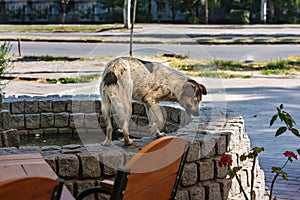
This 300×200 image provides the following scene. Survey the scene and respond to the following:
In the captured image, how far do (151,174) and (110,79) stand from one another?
180 centimetres

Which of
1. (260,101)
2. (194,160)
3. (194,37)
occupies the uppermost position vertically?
(194,160)

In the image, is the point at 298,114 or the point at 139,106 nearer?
the point at 139,106

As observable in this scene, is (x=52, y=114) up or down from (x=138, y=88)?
down

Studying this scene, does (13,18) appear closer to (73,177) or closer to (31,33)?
(31,33)

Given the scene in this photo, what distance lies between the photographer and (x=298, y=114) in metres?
11.0

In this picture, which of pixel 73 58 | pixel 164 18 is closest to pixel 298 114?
pixel 73 58

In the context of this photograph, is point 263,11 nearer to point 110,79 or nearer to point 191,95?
point 191,95

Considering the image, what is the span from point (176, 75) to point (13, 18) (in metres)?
45.4

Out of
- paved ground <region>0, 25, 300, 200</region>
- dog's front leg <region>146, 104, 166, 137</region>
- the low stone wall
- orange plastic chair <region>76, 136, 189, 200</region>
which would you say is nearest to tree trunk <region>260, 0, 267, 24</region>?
paved ground <region>0, 25, 300, 200</region>

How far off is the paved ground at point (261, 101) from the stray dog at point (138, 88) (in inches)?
63.4

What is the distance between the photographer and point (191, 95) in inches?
221

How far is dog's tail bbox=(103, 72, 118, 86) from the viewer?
5.33 metres

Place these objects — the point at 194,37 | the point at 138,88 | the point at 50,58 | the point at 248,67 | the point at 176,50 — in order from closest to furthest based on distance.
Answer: the point at 138,88, the point at 248,67, the point at 176,50, the point at 50,58, the point at 194,37

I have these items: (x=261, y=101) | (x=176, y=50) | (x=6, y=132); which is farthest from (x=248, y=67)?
(x=6, y=132)
